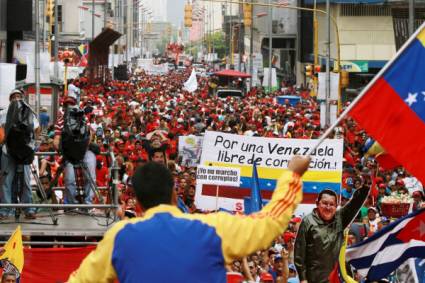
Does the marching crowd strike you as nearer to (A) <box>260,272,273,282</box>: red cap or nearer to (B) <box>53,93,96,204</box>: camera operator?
(A) <box>260,272,273,282</box>: red cap

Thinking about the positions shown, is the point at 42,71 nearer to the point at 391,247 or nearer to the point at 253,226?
the point at 391,247

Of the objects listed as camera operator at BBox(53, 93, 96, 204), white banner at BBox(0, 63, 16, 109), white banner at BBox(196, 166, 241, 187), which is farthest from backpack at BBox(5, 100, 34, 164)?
white banner at BBox(0, 63, 16, 109)

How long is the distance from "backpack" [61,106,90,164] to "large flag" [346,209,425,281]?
478 centimetres

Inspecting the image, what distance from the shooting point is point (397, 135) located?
671 centimetres

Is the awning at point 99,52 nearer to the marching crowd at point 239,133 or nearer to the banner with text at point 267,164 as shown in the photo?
the marching crowd at point 239,133

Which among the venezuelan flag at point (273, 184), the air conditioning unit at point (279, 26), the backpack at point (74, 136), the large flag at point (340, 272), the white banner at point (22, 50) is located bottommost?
the venezuelan flag at point (273, 184)

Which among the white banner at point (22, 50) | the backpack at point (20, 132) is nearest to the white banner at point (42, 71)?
the white banner at point (22, 50)

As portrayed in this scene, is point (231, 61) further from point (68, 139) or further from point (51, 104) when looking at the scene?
point (68, 139)

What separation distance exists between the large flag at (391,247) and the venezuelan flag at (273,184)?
7.18 meters

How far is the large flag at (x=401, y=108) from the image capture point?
6527 mm

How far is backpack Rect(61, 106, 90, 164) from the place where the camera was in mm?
12391

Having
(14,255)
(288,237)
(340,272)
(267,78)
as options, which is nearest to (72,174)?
(288,237)

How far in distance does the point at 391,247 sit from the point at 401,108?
1375 mm

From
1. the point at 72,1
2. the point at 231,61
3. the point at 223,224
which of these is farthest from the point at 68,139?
the point at 231,61
